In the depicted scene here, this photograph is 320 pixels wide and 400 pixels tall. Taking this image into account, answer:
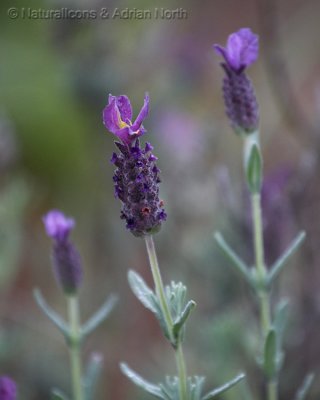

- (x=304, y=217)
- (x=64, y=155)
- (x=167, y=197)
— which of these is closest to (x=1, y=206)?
(x=167, y=197)

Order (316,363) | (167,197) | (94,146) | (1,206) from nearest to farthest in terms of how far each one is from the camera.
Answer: (316,363) < (1,206) < (167,197) < (94,146)

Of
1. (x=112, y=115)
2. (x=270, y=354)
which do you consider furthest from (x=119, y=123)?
(x=270, y=354)

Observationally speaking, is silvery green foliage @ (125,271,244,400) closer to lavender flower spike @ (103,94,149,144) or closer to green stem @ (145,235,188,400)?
green stem @ (145,235,188,400)

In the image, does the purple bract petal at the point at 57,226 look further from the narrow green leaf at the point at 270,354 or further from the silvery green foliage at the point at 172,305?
the narrow green leaf at the point at 270,354

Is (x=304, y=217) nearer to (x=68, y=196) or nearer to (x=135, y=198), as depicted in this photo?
(x=135, y=198)

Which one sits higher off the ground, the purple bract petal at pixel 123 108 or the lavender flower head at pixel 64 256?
the purple bract petal at pixel 123 108

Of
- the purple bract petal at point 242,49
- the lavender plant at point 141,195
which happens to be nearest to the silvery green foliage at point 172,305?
the lavender plant at point 141,195

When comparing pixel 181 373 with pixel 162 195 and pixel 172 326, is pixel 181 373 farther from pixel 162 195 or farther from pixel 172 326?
pixel 162 195
